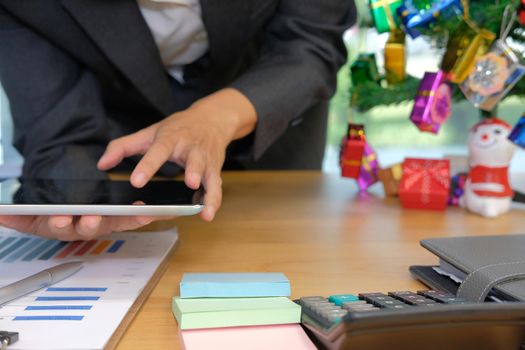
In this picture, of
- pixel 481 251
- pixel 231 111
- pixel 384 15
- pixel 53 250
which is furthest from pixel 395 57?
pixel 53 250

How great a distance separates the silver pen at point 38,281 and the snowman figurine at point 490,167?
53 centimetres

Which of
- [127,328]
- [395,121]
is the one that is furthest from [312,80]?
[395,121]

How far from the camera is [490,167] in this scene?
0.83m

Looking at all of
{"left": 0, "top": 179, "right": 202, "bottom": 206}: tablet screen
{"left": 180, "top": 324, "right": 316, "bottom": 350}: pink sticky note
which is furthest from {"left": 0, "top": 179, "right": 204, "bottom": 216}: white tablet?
{"left": 180, "top": 324, "right": 316, "bottom": 350}: pink sticky note

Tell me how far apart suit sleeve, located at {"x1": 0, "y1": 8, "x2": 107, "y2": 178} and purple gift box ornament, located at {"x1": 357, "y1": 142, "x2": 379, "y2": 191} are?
39 centimetres

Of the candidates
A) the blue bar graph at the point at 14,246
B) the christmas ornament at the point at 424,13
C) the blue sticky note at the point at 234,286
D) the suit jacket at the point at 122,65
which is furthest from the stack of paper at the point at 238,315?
the christmas ornament at the point at 424,13

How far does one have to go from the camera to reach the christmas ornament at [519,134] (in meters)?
0.77

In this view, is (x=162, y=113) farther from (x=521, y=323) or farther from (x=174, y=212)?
(x=521, y=323)

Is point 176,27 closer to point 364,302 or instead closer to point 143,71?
point 143,71

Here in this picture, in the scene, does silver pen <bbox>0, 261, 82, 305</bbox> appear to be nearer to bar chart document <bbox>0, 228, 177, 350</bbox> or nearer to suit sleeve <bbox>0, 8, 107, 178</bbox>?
bar chart document <bbox>0, 228, 177, 350</bbox>

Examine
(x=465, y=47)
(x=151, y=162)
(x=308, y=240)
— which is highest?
(x=465, y=47)

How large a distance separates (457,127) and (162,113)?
1.33m

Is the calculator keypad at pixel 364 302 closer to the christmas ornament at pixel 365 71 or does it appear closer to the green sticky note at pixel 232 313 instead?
the green sticky note at pixel 232 313

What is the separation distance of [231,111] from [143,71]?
184mm
